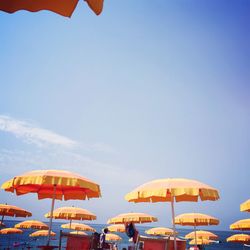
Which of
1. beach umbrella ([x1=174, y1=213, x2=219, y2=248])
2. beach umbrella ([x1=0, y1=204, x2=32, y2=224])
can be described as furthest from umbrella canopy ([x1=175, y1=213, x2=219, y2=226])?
beach umbrella ([x1=0, y1=204, x2=32, y2=224])

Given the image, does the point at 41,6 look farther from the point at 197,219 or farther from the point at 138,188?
the point at 197,219

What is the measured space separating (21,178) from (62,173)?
2.90ft

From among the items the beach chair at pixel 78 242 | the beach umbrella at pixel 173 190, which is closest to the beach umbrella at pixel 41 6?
the beach umbrella at pixel 173 190

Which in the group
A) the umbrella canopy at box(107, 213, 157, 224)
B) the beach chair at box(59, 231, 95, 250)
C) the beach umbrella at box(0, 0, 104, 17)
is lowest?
the beach chair at box(59, 231, 95, 250)

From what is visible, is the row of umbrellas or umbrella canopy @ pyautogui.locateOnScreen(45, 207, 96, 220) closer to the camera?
the row of umbrellas

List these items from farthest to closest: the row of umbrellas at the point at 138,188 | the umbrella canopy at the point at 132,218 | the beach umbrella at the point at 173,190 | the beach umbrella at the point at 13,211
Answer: the umbrella canopy at the point at 132,218 < the beach umbrella at the point at 13,211 < the beach umbrella at the point at 173,190 < the row of umbrellas at the point at 138,188

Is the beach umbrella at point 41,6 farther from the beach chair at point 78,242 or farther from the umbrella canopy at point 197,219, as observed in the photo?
the umbrella canopy at point 197,219

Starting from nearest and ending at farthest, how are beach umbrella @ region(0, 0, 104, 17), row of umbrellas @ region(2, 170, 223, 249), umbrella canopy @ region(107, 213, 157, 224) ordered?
beach umbrella @ region(0, 0, 104, 17)
row of umbrellas @ region(2, 170, 223, 249)
umbrella canopy @ region(107, 213, 157, 224)

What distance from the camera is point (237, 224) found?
13.2 m

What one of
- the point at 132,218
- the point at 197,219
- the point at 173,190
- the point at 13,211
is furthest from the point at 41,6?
the point at 132,218

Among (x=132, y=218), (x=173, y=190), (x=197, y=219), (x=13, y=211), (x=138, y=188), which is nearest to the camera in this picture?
(x=173, y=190)

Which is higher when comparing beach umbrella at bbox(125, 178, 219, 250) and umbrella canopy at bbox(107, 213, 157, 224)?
beach umbrella at bbox(125, 178, 219, 250)

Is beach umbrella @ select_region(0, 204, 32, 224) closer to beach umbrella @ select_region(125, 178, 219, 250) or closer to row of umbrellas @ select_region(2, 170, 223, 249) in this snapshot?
row of umbrellas @ select_region(2, 170, 223, 249)

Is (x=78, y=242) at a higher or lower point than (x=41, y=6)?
lower
